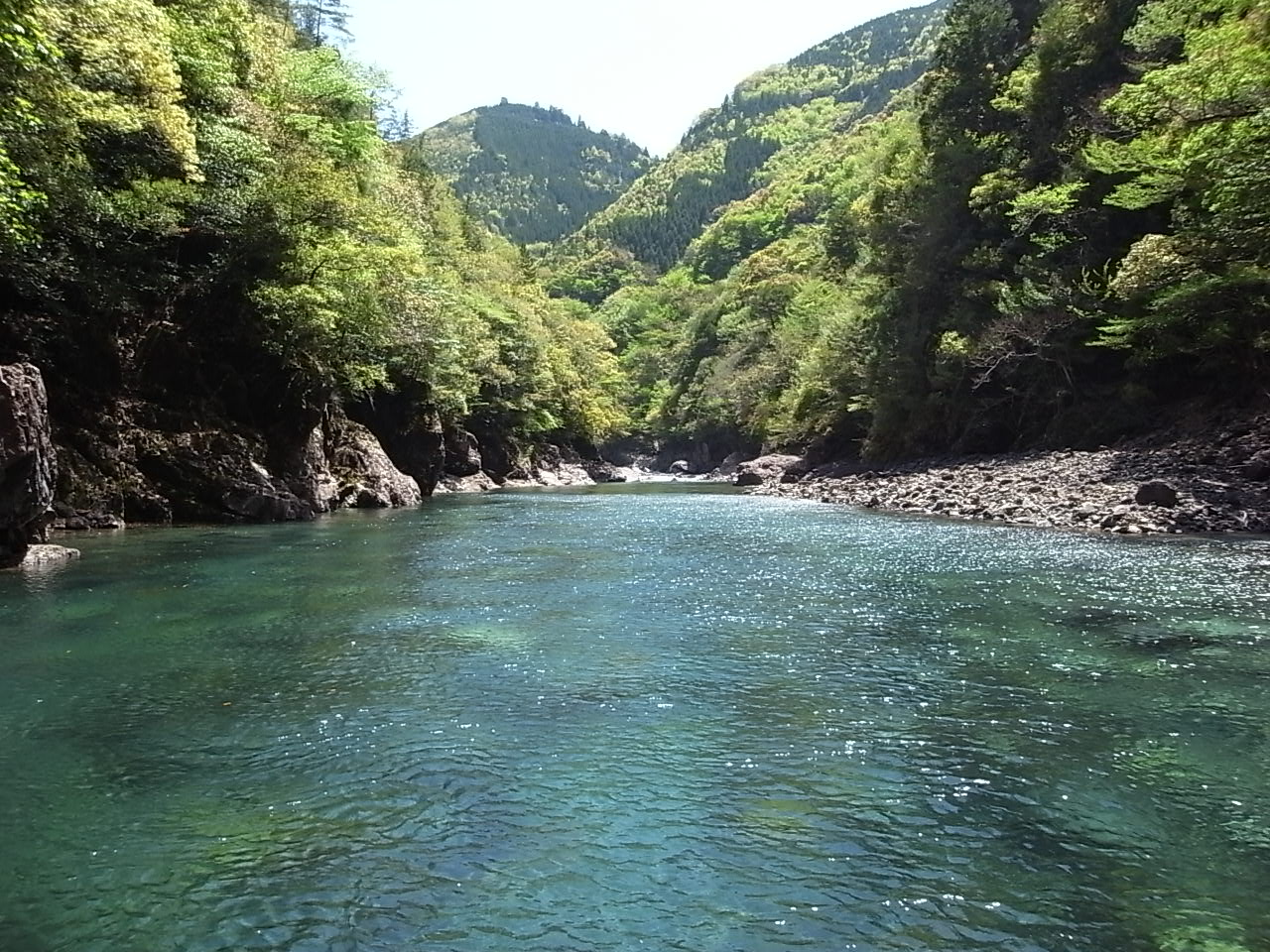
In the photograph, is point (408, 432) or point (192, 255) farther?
point (408, 432)

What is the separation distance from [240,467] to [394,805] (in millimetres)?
22724

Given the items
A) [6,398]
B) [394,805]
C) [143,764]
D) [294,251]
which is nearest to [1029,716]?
[394,805]

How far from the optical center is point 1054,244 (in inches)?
1340

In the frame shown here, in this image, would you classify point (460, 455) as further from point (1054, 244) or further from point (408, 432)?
point (1054, 244)

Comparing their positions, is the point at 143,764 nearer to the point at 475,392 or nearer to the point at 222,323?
the point at 222,323

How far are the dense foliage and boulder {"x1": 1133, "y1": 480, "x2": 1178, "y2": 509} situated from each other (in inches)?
918

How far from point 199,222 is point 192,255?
1888 mm

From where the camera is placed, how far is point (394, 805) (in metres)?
6.17

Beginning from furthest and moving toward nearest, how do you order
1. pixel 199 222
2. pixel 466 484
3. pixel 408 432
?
pixel 466 484
pixel 408 432
pixel 199 222

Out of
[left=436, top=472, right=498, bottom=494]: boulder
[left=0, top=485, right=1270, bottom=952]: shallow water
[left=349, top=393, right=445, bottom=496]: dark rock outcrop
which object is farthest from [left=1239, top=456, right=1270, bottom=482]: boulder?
[left=436, top=472, right=498, bottom=494]: boulder

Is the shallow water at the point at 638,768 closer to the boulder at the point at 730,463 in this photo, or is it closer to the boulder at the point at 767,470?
the boulder at the point at 767,470

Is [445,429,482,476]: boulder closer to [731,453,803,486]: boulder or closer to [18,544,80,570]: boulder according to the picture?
[731,453,803,486]: boulder

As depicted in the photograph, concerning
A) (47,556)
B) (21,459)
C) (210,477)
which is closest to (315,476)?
(210,477)

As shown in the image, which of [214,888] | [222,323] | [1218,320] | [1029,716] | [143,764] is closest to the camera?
[214,888]
